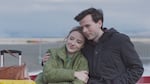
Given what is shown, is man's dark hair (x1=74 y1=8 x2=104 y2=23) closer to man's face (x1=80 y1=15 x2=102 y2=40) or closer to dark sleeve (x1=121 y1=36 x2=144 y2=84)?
man's face (x1=80 y1=15 x2=102 y2=40)

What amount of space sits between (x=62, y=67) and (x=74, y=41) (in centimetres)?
18

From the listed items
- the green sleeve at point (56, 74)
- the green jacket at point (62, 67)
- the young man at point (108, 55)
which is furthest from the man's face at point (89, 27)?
the green sleeve at point (56, 74)

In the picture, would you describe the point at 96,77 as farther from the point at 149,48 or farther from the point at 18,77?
the point at 149,48

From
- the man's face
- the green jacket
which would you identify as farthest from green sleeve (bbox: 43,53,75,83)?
the man's face

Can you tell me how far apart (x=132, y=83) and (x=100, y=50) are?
29 cm

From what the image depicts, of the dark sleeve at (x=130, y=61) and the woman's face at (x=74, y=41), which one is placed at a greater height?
the woman's face at (x=74, y=41)

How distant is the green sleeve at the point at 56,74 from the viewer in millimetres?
3174

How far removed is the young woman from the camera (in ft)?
10.5

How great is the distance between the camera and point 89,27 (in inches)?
126

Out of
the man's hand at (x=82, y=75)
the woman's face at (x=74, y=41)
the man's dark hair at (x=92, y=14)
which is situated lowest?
the man's hand at (x=82, y=75)

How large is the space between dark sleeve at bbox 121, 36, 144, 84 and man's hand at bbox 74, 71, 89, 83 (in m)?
0.25

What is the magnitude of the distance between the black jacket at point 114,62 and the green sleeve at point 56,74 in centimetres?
16

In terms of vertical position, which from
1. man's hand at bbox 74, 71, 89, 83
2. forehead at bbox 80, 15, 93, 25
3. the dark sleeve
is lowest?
man's hand at bbox 74, 71, 89, 83

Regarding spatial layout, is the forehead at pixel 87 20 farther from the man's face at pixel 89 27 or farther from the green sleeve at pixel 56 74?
the green sleeve at pixel 56 74
